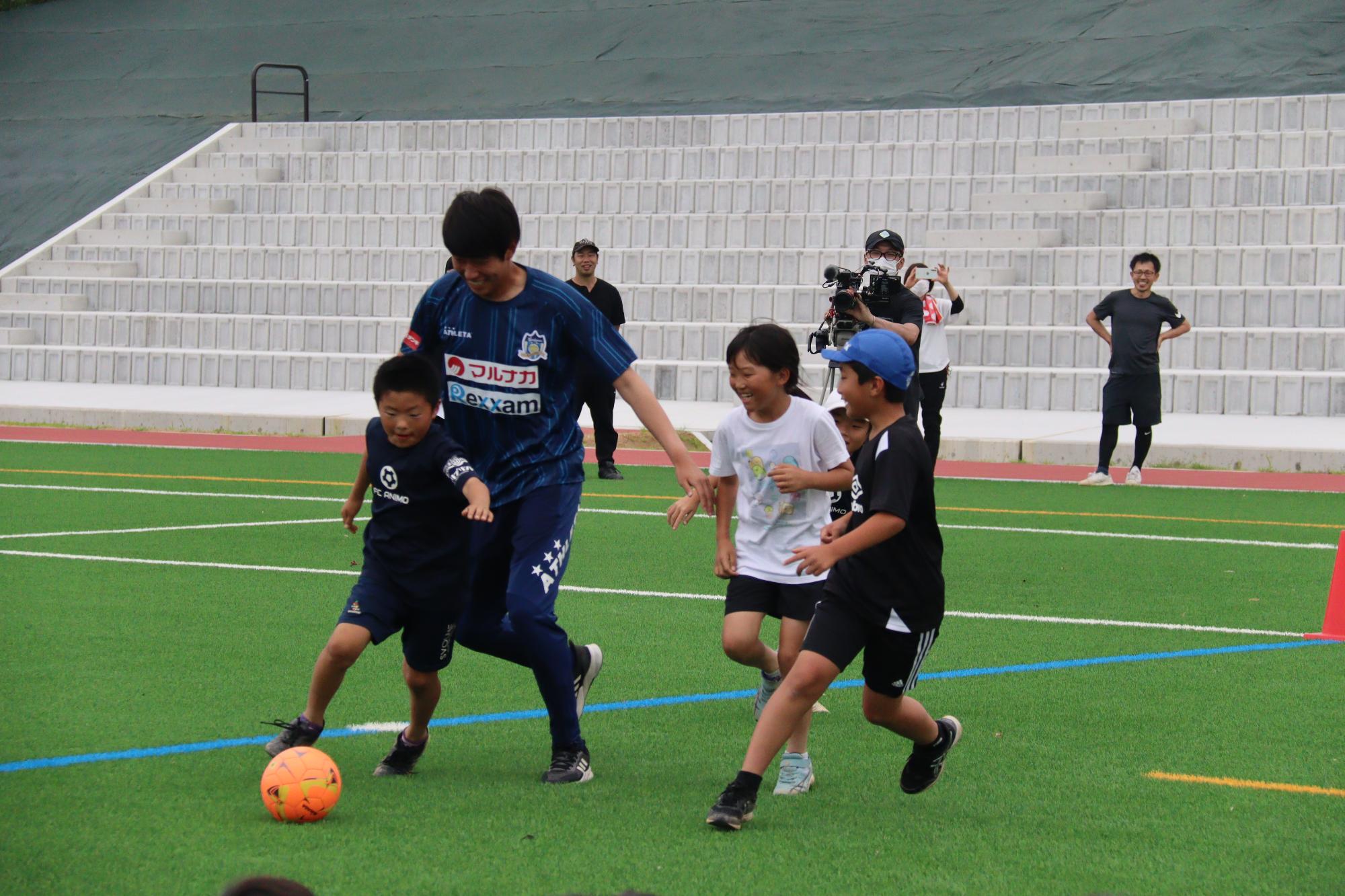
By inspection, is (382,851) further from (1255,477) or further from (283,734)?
(1255,477)

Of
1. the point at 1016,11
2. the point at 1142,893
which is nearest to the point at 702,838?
the point at 1142,893

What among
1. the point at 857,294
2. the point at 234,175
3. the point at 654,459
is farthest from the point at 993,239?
the point at 234,175

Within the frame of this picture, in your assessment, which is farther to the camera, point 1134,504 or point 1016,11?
point 1016,11

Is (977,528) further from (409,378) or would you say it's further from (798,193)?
(798,193)

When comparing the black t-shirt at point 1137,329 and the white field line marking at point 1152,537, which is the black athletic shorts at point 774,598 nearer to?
the white field line marking at point 1152,537

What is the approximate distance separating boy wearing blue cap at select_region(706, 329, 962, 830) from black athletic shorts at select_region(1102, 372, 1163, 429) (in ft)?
34.5

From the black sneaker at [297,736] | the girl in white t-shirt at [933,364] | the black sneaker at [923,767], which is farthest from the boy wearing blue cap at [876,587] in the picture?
the girl in white t-shirt at [933,364]

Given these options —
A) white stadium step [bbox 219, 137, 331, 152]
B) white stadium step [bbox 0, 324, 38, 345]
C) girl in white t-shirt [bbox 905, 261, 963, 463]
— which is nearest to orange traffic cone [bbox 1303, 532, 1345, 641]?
girl in white t-shirt [bbox 905, 261, 963, 463]

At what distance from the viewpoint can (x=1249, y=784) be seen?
18.1 ft

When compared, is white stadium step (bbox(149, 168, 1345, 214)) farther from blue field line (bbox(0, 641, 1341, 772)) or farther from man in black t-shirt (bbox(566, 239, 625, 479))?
blue field line (bbox(0, 641, 1341, 772))

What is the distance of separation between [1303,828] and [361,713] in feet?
10.2

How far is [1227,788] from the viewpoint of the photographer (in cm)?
547

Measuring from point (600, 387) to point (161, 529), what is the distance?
4.59m

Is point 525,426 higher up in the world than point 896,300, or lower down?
lower down
